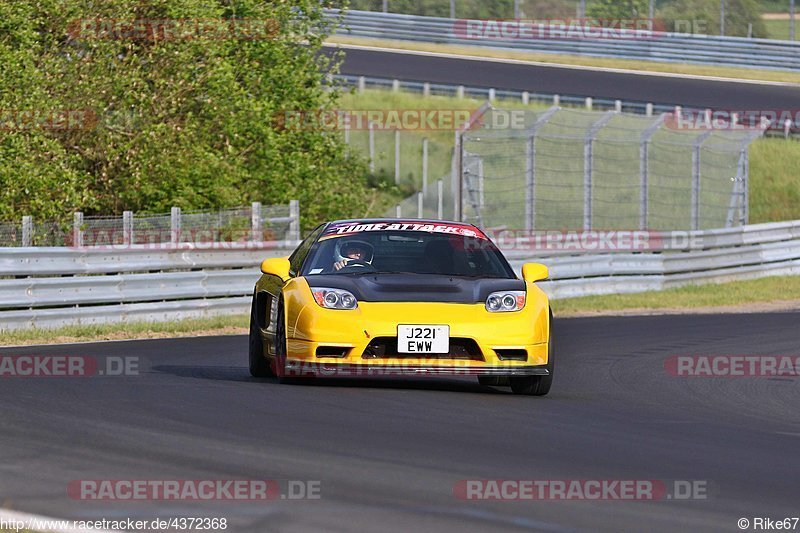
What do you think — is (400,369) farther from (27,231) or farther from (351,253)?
(27,231)

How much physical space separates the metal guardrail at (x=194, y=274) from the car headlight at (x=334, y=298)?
7.01 m

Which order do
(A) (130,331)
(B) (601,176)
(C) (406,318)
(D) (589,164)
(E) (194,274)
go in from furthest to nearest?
(B) (601,176) → (D) (589,164) → (E) (194,274) → (A) (130,331) → (C) (406,318)

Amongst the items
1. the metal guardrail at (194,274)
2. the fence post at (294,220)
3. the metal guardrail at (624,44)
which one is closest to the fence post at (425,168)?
the metal guardrail at (624,44)

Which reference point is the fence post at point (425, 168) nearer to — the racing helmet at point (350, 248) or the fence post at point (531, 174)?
the fence post at point (531, 174)

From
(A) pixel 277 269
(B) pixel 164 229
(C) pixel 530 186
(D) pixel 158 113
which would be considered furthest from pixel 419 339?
(C) pixel 530 186

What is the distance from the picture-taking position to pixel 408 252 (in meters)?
11.6

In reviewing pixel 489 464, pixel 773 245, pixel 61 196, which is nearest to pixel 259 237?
pixel 61 196

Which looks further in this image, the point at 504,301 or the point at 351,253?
the point at 351,253

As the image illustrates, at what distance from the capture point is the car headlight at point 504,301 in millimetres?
10141

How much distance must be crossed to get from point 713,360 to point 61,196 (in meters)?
11.0

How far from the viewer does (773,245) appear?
91.6 ft

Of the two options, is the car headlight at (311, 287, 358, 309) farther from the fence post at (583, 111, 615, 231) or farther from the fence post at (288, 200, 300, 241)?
the fence post at (583, 111, 615, 231)

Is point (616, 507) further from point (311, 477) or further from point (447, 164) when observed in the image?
point (447, 164)

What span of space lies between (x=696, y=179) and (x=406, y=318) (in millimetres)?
18656
